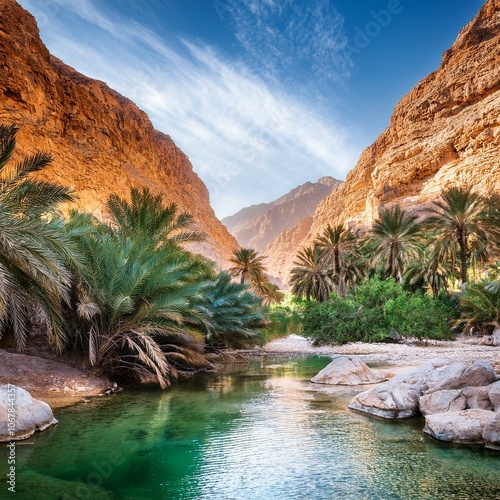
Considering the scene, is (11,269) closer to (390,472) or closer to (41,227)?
(41,227)

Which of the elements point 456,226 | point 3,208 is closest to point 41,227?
point 3,208

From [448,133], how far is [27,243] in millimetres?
62790

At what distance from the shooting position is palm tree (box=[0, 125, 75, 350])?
680 cm

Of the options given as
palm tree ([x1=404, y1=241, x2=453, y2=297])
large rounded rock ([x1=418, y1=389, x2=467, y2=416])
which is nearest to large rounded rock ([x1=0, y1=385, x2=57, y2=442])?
large rounded rock ([x1=418, y1=389, x2=467, y2=416])

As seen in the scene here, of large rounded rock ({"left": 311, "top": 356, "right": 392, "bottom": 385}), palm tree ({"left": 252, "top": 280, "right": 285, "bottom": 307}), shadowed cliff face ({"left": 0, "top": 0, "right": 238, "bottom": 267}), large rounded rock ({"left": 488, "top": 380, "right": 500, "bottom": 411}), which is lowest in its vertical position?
large rounded rock ({"left": 311, "top": 356, "right": 392, "bottom": 385})

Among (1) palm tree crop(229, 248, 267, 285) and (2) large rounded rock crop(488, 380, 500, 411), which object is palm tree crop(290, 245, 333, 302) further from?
(2) large rounded rock crop(488, 380, 500, 411)

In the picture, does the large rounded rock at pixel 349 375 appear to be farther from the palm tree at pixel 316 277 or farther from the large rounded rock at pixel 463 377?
the palm tree at pixel 316 277

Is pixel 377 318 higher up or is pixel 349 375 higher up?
pixel 377 318

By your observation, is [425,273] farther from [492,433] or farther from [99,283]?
[492,433]

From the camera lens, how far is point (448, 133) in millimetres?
58500

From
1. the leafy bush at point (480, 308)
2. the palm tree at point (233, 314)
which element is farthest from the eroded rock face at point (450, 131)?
the palm tree at point (233, 314)

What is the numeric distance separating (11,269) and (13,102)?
47.5m

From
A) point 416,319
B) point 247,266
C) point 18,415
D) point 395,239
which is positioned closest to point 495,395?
point 18,415

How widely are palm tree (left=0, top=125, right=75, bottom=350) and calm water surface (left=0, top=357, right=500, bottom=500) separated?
7.28ft
